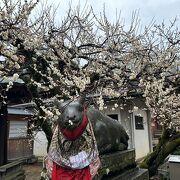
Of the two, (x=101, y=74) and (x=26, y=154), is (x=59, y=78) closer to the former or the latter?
(x=101, y=74)

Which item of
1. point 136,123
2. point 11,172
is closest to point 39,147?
point 136,123

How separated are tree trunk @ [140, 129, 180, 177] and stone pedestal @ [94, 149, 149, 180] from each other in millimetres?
3561

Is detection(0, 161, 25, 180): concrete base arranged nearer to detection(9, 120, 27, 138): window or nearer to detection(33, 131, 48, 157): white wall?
detection(9, 120, 27, 138): window

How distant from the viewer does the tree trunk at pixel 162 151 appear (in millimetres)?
9211

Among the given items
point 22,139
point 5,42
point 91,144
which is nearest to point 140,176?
point 91,144

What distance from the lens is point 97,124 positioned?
4.41 meters

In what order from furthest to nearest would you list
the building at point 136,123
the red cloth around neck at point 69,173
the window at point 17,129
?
the window at point 17,129 < the building at point 136,123 < the red cloth around neck at point 69,173

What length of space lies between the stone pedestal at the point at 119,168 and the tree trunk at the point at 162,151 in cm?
356

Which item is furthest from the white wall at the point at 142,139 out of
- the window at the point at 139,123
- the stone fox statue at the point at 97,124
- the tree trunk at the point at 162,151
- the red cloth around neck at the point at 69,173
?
the red cloth around neck at the point at 69,173

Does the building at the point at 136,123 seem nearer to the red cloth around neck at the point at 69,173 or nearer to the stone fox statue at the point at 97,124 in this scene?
the stone fox statue at the point at 97,124

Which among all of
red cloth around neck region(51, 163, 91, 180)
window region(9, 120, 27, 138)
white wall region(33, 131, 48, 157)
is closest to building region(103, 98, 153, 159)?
white wall region(33, 131, 48, 157)

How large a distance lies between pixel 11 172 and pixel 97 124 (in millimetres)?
4355

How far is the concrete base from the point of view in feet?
22.9

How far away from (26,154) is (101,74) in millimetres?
11126
